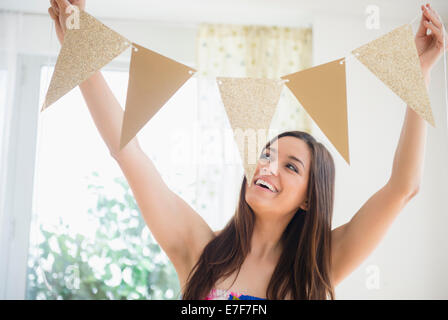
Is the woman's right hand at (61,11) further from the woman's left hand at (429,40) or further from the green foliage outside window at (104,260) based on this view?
the green foliage outside window at (104,260)

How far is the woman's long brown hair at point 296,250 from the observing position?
1.12 meters

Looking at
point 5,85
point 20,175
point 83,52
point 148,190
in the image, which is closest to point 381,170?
point 148,190

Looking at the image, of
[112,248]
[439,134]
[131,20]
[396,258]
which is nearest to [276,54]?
[131,20]

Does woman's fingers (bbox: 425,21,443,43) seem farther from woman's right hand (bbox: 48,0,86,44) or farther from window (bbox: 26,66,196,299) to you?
window (bbox: 26,66,196,299)

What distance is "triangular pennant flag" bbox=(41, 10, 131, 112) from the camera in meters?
1.01

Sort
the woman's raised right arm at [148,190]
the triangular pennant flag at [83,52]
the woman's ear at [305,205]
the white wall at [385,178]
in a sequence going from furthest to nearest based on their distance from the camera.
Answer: the white wall at [385,178] → the woman's ear at [305,205] → the woman's raised right arm at [148,190] → the triangular pennant flag at [83,52]

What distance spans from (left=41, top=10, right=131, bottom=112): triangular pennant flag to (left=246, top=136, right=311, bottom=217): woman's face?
0.53m

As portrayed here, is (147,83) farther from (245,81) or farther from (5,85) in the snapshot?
(5,85)

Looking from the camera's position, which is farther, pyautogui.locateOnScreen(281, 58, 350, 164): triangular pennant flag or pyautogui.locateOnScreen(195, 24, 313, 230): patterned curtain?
pyautogui.locateOnScreen(195, 24, 313, 230): patterned curtain

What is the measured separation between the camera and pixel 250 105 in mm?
1098

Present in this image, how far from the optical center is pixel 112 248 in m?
2.29

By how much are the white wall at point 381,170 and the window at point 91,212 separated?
0.53m

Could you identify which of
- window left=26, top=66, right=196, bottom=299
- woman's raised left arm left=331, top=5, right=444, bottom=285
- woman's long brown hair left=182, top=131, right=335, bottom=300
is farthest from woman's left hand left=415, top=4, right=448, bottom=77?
window left=26, top=66, right=196, bottom=299

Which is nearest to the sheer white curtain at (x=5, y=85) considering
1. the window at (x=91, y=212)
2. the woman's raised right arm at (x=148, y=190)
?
the window at (x=91, y=212)
